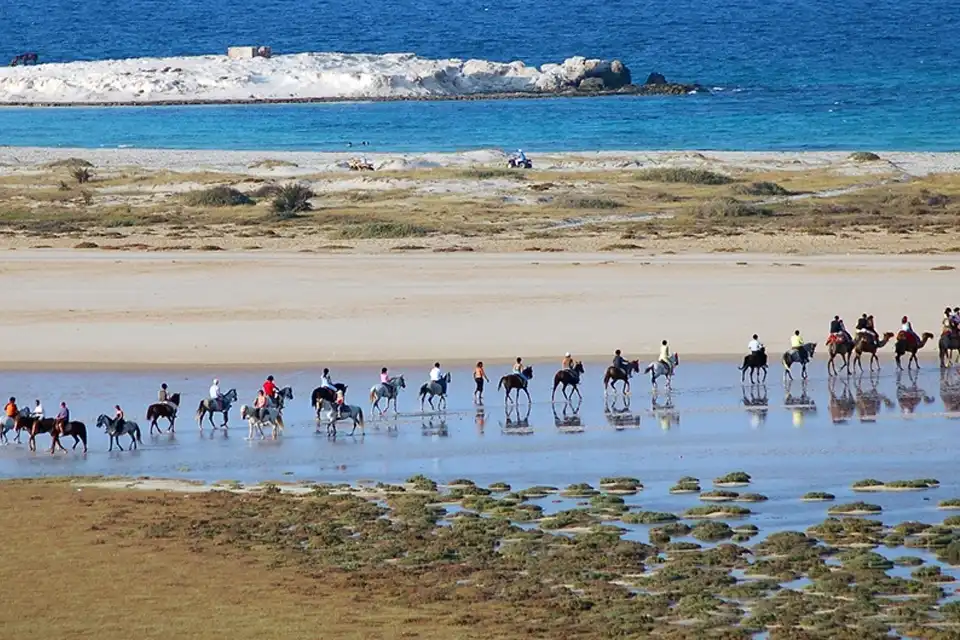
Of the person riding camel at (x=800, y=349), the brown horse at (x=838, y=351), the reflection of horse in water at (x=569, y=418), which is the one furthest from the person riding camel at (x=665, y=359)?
the brown horse at (x=838, y=351)

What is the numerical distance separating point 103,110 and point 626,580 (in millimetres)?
139609

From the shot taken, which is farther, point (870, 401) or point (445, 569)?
point (870, 401)

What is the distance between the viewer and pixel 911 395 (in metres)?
33.5

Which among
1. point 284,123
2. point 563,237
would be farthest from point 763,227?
point 284,123

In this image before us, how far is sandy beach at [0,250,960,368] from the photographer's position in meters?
38.6

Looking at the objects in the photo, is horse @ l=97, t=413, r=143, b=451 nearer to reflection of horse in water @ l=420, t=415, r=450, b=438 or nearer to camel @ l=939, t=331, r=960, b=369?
reflection of horse in water @ l=420, t=415, r=450, b=438

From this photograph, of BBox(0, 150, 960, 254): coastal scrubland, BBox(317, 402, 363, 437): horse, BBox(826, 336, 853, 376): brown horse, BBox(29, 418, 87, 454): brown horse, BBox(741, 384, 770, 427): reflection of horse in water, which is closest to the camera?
BBox(29, 418, 87, 454): brown horse

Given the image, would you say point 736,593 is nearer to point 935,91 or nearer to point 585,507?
point 585,507

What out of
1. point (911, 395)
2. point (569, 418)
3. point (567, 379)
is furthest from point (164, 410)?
point (911, 395)

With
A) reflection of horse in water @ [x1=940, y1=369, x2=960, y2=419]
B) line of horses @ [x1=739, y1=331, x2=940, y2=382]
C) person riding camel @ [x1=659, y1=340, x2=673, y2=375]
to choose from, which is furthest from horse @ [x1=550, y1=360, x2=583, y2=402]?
reflection of horse in water @ [x1=940, y1=369, x2=960, y2=419]

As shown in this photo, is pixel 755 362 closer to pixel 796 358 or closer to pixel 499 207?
pixel 796 358

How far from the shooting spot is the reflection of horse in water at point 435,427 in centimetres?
3030

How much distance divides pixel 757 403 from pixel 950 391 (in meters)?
4.30

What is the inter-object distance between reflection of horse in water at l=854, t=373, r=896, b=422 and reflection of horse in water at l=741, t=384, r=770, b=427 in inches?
70.7
